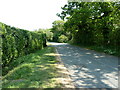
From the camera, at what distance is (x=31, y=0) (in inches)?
390

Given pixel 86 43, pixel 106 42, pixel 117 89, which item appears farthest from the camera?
pixel 86 43

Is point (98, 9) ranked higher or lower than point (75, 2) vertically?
lower

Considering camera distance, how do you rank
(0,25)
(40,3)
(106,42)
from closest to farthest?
(0,25), (40,3), (106,42)

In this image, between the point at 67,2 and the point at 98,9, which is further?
the point at 67,2

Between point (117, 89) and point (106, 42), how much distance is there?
1080 centimetres

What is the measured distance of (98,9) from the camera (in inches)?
524

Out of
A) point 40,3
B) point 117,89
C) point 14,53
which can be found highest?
point 40,3

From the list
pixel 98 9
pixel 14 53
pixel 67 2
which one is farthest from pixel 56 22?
pixel 14 53

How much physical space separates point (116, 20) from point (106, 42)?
3.30m

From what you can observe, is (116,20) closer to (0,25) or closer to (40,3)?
(40,3)

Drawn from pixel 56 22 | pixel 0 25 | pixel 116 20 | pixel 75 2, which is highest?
pixel 56 22

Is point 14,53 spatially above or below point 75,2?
below

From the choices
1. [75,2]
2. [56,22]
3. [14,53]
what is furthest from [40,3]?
[56,22]

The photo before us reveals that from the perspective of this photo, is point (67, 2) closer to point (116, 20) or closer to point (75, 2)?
point (75, 2)
